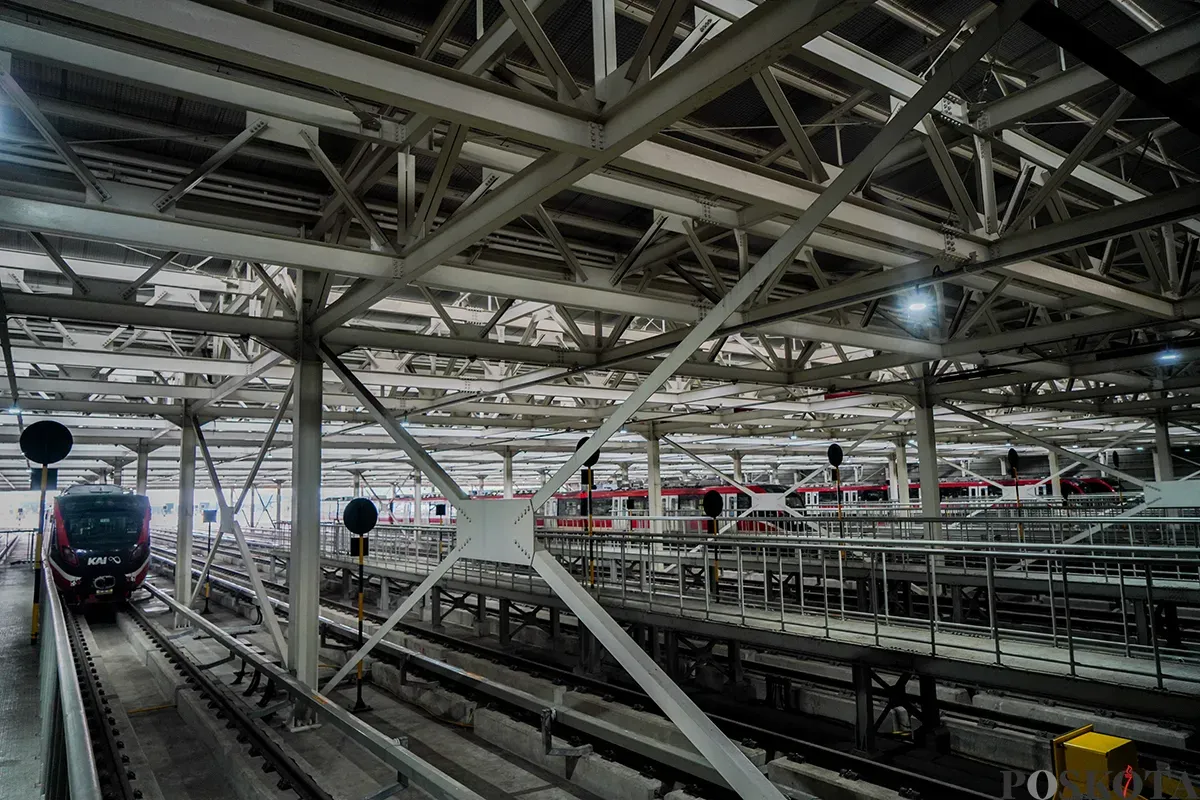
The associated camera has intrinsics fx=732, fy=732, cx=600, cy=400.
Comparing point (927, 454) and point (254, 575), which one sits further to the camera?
point (927, 454)

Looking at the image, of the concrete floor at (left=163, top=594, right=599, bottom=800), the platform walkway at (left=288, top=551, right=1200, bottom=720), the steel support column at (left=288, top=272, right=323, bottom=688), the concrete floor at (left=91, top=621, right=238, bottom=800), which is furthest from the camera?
the steel support column at (left=288, top=272, right=323, bottom=688)

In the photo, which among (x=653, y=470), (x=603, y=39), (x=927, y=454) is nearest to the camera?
(x=603, y=39)

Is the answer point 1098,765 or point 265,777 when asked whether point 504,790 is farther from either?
point 1098,765

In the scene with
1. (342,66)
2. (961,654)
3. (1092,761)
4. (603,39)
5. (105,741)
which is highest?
(603,39)

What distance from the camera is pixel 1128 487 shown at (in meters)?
34.8

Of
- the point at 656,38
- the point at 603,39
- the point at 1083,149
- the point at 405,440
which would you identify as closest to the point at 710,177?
the point at 603,39

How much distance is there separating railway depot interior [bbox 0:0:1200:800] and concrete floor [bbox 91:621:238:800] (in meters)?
0.06

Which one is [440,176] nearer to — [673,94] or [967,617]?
[673,94]

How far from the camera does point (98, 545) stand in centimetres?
1608

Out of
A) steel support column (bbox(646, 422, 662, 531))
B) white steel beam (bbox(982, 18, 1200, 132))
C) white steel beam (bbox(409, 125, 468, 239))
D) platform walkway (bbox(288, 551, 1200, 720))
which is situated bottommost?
platform walkway (bbox(288, 551, 1200, 720))

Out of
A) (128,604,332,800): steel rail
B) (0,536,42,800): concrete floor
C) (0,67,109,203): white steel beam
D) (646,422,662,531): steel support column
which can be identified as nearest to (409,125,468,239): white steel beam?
(0,67,109,203): white steel beam

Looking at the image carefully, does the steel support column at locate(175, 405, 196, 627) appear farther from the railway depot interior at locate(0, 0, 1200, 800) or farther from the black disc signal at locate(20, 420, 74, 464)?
the black disc signal at locate(20, 420, 74, 464)

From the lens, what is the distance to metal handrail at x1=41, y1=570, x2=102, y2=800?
249 centimetres

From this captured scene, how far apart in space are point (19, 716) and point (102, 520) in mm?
11231
